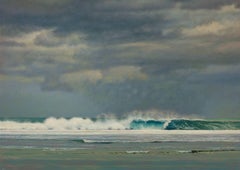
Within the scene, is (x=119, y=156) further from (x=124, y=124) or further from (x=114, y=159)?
(x=124, y=124)

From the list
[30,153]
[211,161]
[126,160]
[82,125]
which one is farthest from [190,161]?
[82,125]

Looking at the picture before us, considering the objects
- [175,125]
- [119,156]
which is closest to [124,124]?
[175,125]

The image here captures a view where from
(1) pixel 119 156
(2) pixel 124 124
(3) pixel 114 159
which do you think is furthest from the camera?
(2) pixel 124 124

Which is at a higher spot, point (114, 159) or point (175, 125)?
point (175, 125)

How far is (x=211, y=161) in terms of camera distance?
16562 millimetres

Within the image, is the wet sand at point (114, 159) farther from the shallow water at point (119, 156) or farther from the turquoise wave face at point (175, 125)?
the turquoise wave face at point (175, 125)

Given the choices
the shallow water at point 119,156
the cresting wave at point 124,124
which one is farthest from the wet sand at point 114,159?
the cresting wave at point 124,124

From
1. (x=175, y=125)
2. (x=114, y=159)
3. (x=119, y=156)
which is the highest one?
(x=175, y=125)

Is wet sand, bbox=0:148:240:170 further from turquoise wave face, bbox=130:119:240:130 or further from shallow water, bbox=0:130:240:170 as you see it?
turquoise wave face, bbox=130:119:240:130

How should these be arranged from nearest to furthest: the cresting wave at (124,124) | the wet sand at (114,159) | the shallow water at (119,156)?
the wet sand at (114,159) < the shallow water at (119,156) < the cresting wave at (124,124)

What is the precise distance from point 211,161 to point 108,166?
2.90 metres

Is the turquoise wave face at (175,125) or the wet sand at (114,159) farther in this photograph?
the turquoise wave face at (175,125)

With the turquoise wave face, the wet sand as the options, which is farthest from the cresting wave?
the wet sand

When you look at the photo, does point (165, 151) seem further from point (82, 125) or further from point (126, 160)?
point (82, 125)
